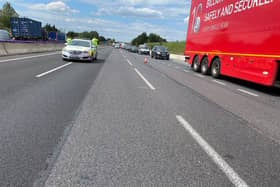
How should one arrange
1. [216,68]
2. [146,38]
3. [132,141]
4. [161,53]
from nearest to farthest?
[132,141] → [216,68] → [161,53] → [146,38]

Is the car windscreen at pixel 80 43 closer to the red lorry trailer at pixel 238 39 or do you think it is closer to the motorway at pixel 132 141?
the red lorry trailer at pixel 238 39

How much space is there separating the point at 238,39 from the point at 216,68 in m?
2.55

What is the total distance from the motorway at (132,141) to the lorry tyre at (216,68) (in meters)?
6.67

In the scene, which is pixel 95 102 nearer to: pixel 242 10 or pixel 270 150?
pixel 270 150

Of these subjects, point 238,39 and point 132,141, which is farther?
point 238,39

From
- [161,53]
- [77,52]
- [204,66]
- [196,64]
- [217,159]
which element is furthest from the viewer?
[161,53]

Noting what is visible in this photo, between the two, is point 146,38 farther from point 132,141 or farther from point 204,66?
point 132,141

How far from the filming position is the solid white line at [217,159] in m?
2.89

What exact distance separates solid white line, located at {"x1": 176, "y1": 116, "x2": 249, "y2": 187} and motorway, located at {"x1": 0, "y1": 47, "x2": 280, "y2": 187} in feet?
0.04

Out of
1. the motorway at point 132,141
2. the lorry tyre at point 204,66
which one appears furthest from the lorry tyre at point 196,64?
the motorway at point 132,141

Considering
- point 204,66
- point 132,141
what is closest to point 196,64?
point 204,66

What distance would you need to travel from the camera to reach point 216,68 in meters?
13.7

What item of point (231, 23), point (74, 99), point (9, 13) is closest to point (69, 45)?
point (231, 23)

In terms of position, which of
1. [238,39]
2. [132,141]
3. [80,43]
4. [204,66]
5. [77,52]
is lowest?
[132,141]
